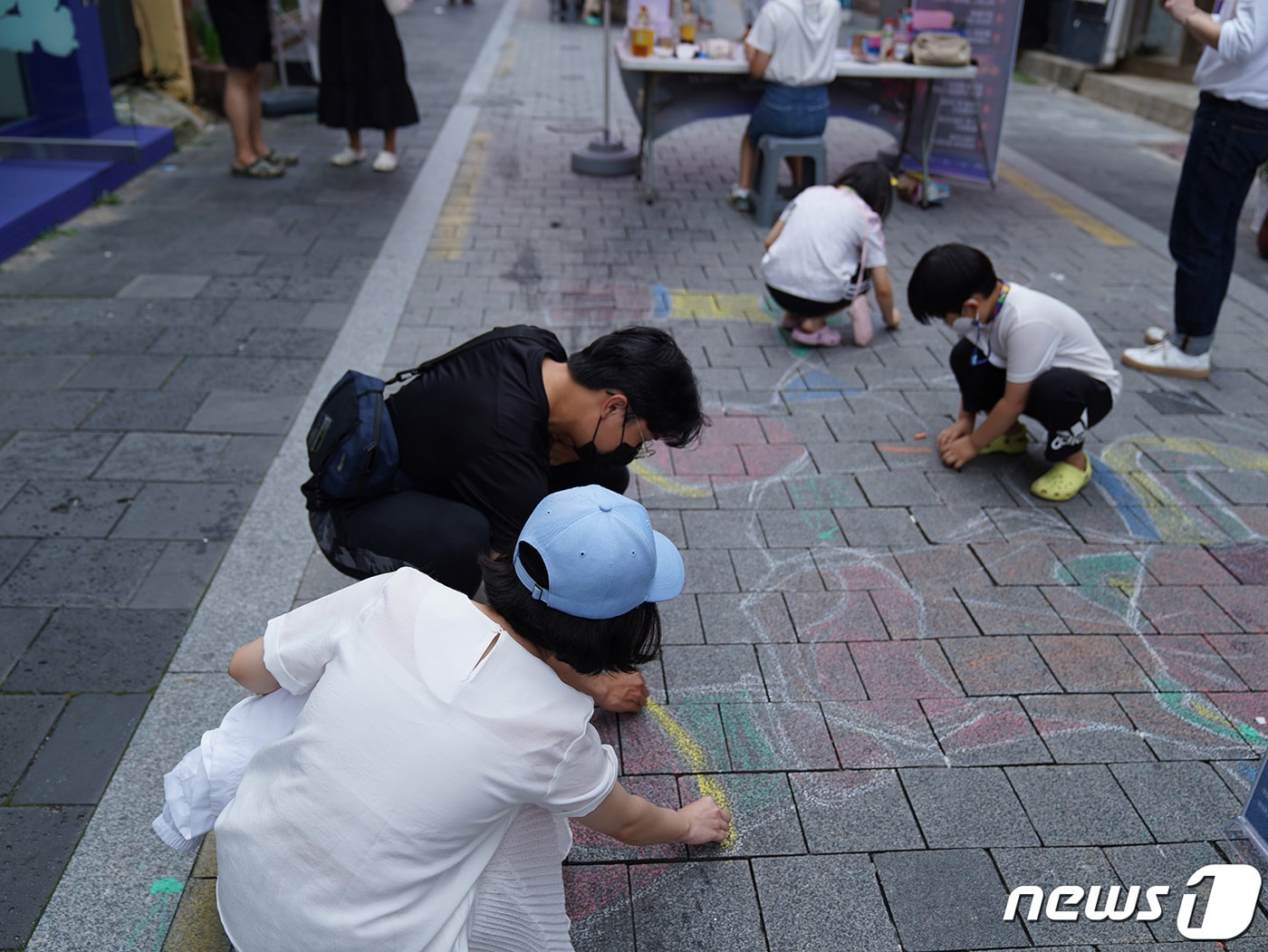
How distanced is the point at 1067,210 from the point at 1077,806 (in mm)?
5590

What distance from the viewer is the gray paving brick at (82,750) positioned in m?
2.26

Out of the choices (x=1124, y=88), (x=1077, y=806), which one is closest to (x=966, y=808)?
(x=1077, y=806)

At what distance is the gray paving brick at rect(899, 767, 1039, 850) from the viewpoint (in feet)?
7.27

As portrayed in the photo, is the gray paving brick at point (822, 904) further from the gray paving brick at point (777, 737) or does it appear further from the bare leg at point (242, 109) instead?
the bare leg at point (242, 109)


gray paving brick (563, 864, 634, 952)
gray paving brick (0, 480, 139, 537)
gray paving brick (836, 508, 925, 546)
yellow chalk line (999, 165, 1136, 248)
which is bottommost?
gray paving brick (563, 864, 634, 952)

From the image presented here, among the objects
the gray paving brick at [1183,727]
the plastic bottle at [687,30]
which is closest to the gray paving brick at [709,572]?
the gray paving brick at [1183,727]

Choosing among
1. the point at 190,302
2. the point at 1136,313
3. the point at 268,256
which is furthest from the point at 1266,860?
the point at 268,256

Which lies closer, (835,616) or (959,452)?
(835,616)

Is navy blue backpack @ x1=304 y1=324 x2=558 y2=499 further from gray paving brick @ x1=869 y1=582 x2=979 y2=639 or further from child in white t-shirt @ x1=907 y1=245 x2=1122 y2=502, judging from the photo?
child in white t-shirt @ x1=907 y1=245 x2=1122 y2=502

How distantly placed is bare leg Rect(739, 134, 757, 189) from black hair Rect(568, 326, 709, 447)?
4691mm

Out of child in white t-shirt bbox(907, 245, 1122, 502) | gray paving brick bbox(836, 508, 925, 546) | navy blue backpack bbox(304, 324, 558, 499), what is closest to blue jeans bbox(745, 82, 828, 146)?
child in white t-shirt bbox(907, 245, 1122, 502)

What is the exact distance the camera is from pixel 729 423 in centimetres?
396

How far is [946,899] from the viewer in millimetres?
2074

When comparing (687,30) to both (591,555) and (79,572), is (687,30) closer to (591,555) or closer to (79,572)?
(79,572)
